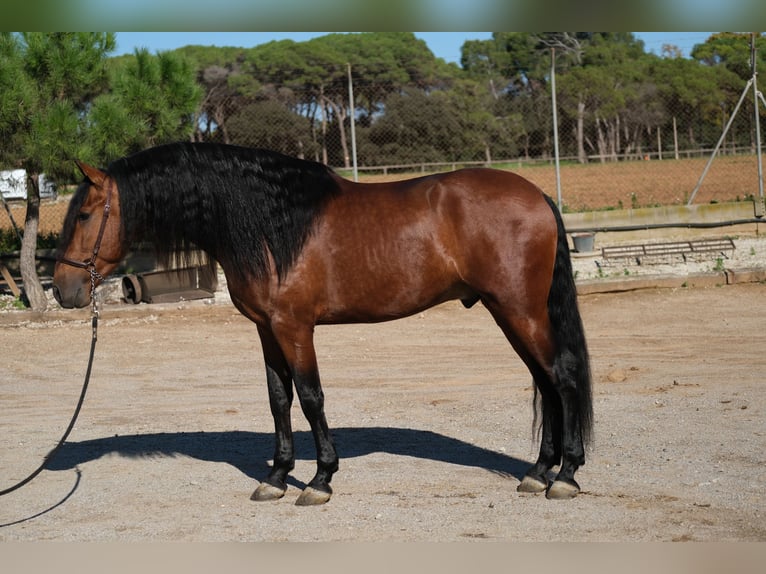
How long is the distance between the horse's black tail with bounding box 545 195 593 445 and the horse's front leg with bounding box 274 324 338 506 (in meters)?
1.29

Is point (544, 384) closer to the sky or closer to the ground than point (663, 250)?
closer to the sky

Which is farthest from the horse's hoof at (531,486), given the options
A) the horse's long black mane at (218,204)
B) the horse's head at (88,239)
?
the horse's head at (88,239)

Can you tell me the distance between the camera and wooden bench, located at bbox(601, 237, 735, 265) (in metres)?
12.6

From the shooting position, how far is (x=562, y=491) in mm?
4516

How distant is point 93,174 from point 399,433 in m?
2.77

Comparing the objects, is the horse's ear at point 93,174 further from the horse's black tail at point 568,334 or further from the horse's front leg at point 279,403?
the horse's black tail at point 568,334

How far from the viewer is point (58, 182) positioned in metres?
11.4

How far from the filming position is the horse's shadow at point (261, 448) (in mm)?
5395

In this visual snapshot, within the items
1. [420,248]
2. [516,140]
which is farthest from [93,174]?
[516,140]

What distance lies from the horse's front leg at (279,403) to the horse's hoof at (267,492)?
0.7 inches

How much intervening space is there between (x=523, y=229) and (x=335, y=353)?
4931mm

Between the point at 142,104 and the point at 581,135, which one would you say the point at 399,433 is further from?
the point at 581,135

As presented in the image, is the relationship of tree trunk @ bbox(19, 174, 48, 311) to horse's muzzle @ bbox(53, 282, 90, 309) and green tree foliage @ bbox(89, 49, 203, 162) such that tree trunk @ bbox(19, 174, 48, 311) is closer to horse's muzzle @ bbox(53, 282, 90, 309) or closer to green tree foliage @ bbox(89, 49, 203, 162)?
green tree foliage @ bbox(89, 49, 203, 162)

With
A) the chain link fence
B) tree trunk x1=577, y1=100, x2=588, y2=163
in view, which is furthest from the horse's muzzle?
tree trunk x1=577, y1=100, x2=588, y2=163
